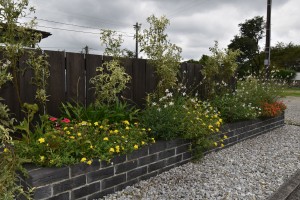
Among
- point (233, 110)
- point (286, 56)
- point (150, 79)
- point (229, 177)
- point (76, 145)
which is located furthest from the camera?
point (286, 56)

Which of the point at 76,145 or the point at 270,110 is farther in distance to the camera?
the point at 270,110

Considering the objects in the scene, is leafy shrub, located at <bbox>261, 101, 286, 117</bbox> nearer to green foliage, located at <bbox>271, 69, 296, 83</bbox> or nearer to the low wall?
green foliage, located at <bbox>271, 69, 296, 83</bbox>

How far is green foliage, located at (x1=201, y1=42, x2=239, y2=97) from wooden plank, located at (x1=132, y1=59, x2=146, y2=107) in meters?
1.93

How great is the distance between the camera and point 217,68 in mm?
6570

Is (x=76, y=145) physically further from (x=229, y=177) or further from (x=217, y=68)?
(x=217, y=68)

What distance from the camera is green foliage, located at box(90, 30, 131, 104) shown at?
427 cm

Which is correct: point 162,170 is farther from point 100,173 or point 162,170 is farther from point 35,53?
point 35,53

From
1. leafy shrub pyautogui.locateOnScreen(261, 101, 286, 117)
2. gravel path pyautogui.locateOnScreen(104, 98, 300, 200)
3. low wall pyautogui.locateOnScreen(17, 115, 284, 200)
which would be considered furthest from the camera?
leafy shrub pyautogui.locateOnScreen(261, 101, 286, 117)

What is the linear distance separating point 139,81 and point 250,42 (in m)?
34.0

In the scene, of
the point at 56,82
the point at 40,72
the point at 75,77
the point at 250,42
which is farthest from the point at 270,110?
the point at 250,42

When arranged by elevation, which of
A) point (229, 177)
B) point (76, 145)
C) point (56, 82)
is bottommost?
point (229, 177)

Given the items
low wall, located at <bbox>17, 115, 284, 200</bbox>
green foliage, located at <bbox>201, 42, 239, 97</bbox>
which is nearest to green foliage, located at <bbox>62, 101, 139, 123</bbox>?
low wall, located at <bbox>17, 115, 284, 200</bbox>

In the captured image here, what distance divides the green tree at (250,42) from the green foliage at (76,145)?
116ft

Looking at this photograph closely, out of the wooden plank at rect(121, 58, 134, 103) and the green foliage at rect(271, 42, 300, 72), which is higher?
the green foliage at rect(271, 42, 300, 72)
